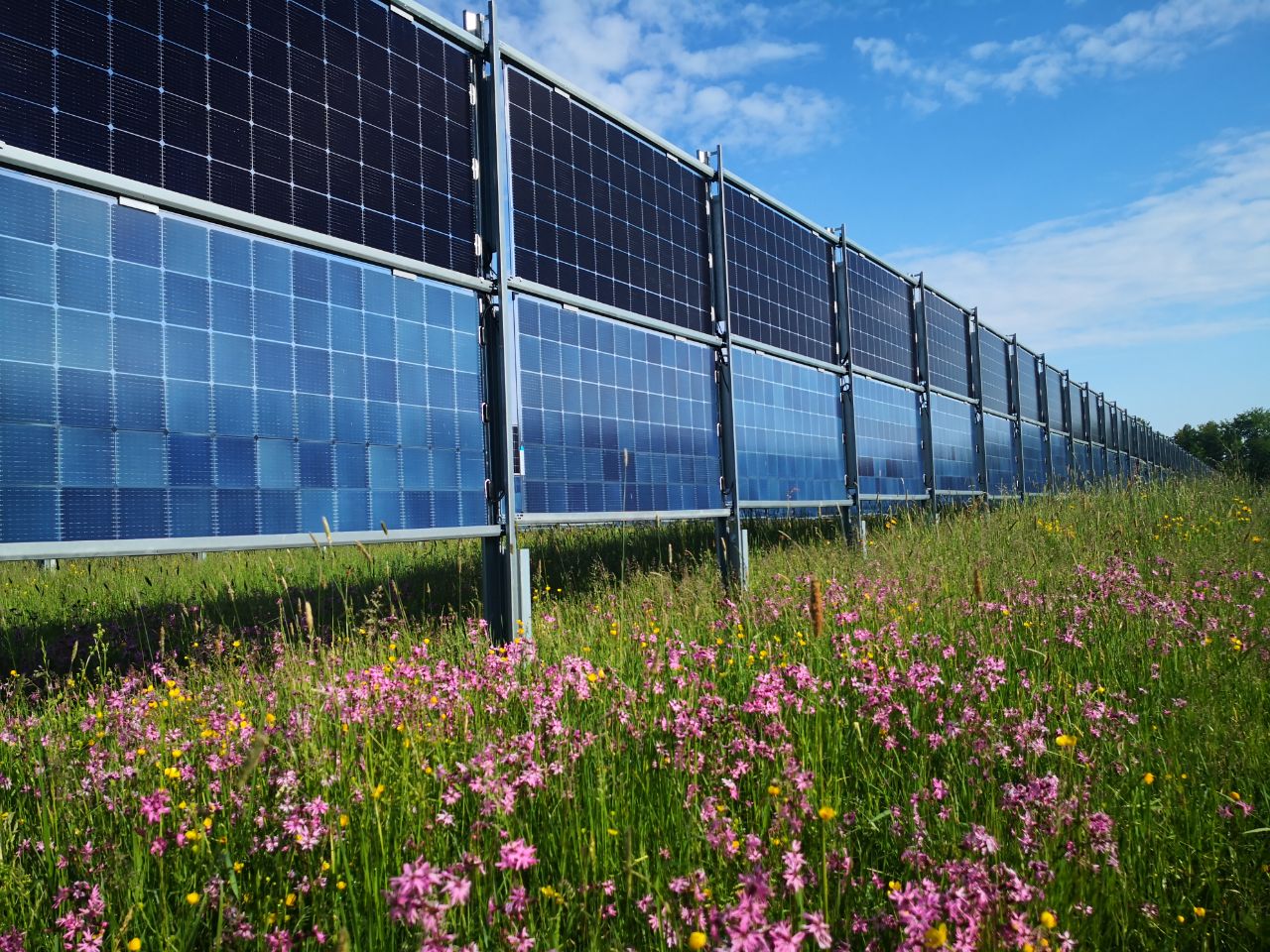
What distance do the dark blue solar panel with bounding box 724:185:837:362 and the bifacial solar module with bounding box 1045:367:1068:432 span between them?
16119 millimetres

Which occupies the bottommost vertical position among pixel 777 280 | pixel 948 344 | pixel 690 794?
pixel 690 794

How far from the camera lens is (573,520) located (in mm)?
7035

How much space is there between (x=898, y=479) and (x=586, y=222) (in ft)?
28.5

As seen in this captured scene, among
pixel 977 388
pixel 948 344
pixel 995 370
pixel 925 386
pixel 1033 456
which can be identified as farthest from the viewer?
pixel 1033 456

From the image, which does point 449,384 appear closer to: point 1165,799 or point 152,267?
point 152,267

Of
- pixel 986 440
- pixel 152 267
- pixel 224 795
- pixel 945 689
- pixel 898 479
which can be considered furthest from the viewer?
pixel 986 440

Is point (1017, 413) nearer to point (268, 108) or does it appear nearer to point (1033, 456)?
point (1033, 456)

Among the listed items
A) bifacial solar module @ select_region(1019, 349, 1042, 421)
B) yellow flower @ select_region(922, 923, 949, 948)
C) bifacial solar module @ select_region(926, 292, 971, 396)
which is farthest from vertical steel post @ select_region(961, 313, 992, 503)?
yellow flower @ select_region(922, 923, 949, 948)

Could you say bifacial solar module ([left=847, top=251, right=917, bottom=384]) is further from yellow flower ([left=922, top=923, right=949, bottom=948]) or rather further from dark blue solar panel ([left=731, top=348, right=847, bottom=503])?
yellow flower ([left=922, top=923, right=949, bottom=948])

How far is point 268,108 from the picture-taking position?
217 inches

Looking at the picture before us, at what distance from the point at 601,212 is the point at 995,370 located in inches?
645

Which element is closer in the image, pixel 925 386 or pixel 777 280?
pixel 777 280

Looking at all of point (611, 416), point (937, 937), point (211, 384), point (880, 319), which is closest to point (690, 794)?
point (937, 937)

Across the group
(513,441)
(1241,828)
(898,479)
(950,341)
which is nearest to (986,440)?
(950,341)
